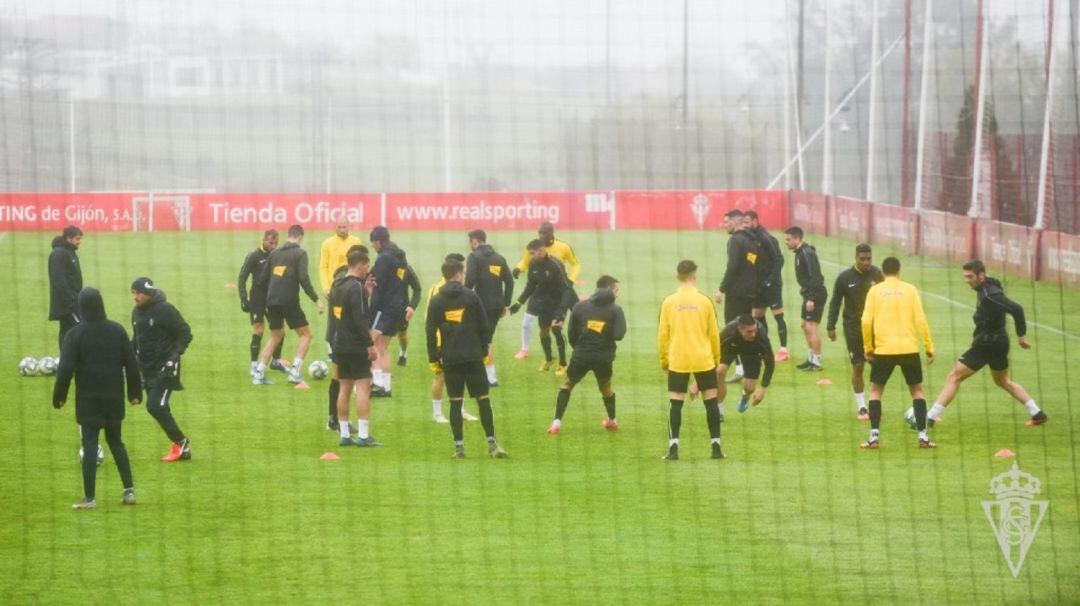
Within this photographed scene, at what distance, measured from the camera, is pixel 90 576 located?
10.2 meters

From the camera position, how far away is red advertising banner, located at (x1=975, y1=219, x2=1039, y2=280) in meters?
31.1

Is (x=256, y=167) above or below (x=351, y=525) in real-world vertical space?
above

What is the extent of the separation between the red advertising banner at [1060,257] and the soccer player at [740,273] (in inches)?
513

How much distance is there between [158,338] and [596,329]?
4.34 metres

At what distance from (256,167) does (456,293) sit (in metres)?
45.5

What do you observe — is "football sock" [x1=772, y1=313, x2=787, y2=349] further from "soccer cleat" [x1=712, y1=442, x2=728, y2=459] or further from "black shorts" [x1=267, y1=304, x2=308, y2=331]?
"soccer cleat" [x1=712, y1=442, x2=728, y2=459]

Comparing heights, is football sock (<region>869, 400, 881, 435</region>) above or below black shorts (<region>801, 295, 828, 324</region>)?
below

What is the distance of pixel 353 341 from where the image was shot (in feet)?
47.1

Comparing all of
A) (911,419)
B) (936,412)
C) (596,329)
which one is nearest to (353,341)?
(596,329)

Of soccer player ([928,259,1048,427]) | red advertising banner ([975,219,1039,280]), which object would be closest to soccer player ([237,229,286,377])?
soccer player ([928,259,1048,427])

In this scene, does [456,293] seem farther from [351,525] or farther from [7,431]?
[7,431]

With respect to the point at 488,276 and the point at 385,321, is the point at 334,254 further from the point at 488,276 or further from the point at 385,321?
the point at 385,321

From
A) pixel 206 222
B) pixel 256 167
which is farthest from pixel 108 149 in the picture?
pixel 206 222

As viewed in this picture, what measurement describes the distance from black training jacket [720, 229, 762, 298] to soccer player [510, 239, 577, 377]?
2.11 metres
